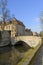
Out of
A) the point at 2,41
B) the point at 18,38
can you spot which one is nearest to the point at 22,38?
the point at 18,38

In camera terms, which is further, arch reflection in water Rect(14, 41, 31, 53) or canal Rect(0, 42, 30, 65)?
arch reflection in water Rect(14, 41, 31, 53)

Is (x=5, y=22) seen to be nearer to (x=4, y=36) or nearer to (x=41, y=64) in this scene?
(x=4, y=36)

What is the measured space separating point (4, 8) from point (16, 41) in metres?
9.81

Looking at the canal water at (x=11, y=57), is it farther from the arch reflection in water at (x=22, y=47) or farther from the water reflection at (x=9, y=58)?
the arch reflection in water at (x=22, y=47)

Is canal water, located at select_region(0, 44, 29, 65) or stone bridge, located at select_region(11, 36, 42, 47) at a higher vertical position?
stone bridge, located at select_region(11, 36, 42, 47)

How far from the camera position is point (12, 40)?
50.9 m

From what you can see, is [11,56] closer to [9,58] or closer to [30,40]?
[9,58]

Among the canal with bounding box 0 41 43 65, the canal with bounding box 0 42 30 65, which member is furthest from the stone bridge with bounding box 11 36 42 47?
the canal with bounding box 0 41 43 65

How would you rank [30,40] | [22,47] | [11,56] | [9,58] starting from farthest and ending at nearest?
[22,47] < [30,40] < [11,56] < [9,58]

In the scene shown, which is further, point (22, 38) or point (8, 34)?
point (8, 34)

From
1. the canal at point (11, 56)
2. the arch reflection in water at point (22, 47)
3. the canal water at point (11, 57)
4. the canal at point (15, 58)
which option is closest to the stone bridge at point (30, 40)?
the arch reflection in water at point (22, 47)

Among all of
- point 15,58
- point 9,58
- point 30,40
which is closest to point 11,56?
point 9,58

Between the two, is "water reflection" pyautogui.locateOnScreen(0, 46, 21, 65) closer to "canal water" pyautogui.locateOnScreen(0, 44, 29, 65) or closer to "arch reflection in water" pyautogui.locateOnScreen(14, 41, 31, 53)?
"canal water" pyautogui.locateOnScreen(0, 44, 29, 65)

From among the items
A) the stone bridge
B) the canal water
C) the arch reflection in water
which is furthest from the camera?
the stone bridge
